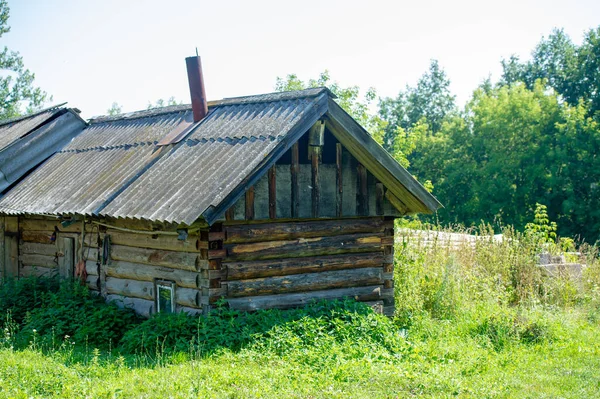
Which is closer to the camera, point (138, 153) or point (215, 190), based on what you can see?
point (215, 190)

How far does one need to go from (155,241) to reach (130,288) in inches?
48.2

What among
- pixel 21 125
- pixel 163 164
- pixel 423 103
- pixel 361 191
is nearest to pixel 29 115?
pixel 21 125

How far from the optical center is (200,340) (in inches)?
369

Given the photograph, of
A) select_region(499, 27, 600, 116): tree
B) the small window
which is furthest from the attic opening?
select_region(499, 27, 600, 116): tree

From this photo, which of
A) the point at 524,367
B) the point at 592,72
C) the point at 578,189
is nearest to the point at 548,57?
the point at 592,72

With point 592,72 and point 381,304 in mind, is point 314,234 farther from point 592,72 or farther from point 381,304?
point 592,72

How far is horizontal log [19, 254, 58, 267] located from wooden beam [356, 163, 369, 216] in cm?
679

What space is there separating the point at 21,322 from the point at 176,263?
362 centimetres

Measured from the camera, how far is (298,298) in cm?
1100

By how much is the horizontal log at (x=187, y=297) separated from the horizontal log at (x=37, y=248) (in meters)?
4.56

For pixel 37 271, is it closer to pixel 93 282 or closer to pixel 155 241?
pixel 93 282

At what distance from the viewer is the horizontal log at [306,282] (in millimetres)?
10469

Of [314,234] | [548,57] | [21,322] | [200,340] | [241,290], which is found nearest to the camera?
[200,340]

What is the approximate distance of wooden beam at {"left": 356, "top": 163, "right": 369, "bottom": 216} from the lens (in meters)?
11.5
